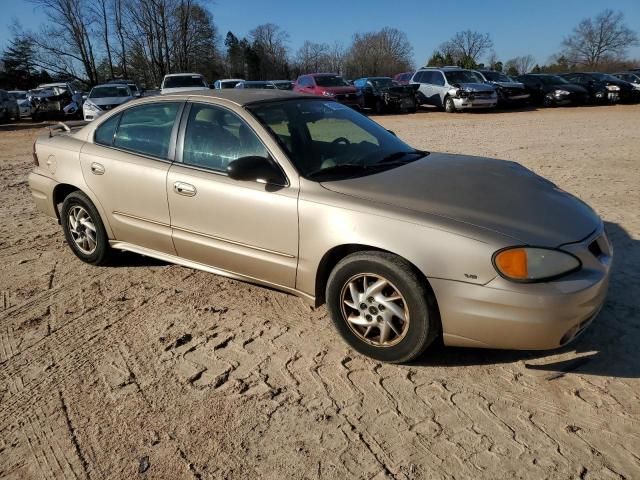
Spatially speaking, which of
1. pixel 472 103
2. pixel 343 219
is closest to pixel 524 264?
pixel 343 219

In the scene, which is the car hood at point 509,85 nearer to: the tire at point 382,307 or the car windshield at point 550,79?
the car windshield at point 550,79

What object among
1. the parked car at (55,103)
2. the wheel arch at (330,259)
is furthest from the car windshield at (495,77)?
the wheel arch at (330,259)

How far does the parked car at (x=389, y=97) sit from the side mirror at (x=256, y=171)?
65.1ft

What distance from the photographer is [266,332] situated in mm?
3373

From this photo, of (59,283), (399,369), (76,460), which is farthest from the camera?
(59,283)

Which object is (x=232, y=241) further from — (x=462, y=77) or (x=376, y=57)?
(x=376, y=57)

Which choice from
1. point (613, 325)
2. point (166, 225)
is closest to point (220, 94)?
point (166, 225)

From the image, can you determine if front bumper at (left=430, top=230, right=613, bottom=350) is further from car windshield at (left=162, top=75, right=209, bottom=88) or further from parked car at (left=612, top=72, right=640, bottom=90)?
parked car at (left=612, top=72, right=640, bottom=90)

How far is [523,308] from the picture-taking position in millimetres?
2520

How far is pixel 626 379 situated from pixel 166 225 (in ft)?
10.5

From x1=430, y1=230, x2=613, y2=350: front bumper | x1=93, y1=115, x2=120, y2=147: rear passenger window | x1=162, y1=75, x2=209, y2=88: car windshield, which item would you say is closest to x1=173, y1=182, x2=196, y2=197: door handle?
x1=93, y1=115, x2=120, y2=147: rear passenger window

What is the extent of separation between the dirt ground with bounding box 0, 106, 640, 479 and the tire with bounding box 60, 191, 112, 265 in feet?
A: 0.88

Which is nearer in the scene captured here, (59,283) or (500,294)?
(500,294)

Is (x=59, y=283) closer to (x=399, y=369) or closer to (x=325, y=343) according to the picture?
(x=325, y=343)
